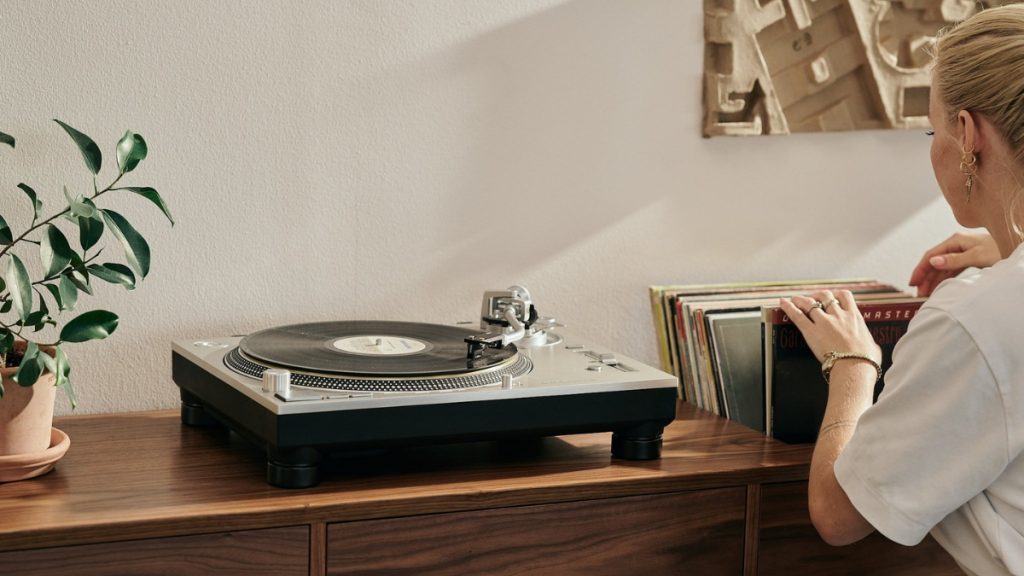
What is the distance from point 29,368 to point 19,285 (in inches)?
3.6

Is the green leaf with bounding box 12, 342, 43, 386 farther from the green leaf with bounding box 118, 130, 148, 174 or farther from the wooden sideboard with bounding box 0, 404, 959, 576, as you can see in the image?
the green leaf with bounding box 118, 130, 148, 174

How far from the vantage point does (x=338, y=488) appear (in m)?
1.20

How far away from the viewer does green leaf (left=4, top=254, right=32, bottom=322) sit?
1178mm

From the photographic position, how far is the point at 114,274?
50.6 inches

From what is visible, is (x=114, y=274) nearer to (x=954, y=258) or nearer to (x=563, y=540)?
(x=563, y=540)

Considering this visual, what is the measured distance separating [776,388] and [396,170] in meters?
0.63

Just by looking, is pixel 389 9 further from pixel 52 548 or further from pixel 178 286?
pixel 52 548

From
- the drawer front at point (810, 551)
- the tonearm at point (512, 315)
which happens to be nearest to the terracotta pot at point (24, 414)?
the tonearm at point (512, 315)

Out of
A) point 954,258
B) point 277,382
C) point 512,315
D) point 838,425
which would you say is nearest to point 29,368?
point 277,382

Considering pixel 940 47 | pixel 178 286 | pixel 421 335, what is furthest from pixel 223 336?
pixel 940 47

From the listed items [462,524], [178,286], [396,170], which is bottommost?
→ [462,524]

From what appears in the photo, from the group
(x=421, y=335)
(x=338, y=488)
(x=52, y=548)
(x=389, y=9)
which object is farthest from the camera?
(x=389, y=9)

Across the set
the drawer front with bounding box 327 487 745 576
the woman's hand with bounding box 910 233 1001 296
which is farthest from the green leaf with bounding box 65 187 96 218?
the woman's hand with bounding box 910 233 1001 296

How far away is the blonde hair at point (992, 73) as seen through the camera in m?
1.13
